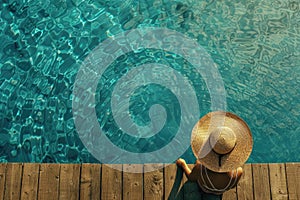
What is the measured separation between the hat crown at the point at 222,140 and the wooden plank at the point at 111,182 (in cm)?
112

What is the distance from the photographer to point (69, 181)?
4.19m

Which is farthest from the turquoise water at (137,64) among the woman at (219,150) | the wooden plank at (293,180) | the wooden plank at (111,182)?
the woman at (219,150)

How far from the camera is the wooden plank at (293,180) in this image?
4.26m

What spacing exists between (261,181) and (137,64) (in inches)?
101

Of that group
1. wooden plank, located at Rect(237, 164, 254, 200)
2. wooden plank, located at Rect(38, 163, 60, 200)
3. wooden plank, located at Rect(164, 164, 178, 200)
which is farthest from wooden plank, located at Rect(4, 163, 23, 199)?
wooden plank, located at Rect(237, 164, 254, 200)

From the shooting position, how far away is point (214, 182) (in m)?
3.83

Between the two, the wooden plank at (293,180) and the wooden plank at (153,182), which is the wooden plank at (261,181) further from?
the wooden plank at (153,182)

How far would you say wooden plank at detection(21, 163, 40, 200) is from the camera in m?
4.14

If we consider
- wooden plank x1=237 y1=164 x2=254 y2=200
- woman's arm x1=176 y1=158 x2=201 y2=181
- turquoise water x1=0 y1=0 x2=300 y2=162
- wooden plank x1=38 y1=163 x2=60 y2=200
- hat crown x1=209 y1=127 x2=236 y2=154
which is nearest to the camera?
hat crown x1=209 y1=127 x2=236 y2=154

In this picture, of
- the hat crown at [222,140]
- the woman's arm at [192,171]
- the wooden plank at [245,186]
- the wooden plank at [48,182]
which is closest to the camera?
the hat crown at [222,140]

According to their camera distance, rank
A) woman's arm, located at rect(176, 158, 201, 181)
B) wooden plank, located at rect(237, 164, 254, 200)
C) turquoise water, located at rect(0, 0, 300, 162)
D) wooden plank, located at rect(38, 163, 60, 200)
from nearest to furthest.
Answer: woman's arm, located at rect(176, 158, 201, 181) < wooden plank, located at rect(38, 163, 60, 200) < wooden plank, located at rect(237, 164, 254, 200) < turquoise water, located at rect(0, 0, 300, 162)

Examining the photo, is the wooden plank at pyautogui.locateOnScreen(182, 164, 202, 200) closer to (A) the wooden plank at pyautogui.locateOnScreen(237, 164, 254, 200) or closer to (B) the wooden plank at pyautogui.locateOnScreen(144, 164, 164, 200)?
(B) the wooden plank at pyautogui.locateOnScreen(144, 164, 164, 200)

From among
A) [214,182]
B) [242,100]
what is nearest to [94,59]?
[242,100]

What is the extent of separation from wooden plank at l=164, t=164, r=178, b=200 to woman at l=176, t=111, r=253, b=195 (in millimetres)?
253
